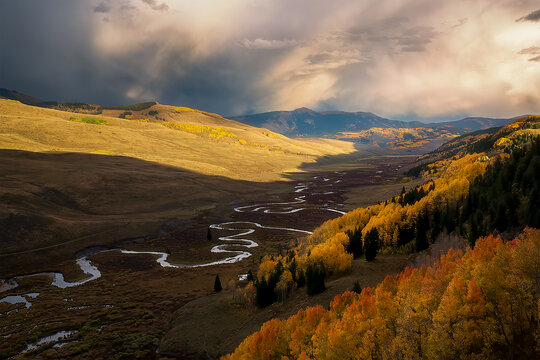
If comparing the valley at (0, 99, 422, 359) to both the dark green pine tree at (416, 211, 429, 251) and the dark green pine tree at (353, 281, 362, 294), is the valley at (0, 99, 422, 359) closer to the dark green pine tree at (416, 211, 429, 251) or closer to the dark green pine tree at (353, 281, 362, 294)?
the dark green pine tree at (353, 281, 362, 294)

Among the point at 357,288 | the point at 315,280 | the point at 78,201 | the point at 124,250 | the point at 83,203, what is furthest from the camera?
the point at 78,201

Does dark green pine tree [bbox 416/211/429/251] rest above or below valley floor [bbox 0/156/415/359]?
above

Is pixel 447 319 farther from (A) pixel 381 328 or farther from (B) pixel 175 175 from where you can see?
(B) pixel 175 175

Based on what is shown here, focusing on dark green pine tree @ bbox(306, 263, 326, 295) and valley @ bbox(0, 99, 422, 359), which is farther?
dark green pine tree @ bbox(306, 263, 326, 295)

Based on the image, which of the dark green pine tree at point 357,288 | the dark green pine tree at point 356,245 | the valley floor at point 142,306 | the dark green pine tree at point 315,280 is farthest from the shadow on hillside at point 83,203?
the dark green pine tree at point 357,288

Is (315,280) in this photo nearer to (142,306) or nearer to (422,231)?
(422,231)

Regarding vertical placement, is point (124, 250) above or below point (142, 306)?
above

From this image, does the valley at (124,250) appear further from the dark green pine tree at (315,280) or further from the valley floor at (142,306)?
the dark green pine tree at (315,280)

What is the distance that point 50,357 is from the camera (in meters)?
44.8

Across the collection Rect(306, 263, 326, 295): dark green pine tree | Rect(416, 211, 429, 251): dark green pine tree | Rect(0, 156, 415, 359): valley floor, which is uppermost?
Rect(416, 211, 429, 251): dark green pine tree

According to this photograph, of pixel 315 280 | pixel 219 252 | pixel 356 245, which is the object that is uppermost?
pixel 356 245

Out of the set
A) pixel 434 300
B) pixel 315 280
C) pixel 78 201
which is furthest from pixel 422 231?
pixel 78 201

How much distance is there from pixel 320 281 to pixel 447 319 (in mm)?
26262

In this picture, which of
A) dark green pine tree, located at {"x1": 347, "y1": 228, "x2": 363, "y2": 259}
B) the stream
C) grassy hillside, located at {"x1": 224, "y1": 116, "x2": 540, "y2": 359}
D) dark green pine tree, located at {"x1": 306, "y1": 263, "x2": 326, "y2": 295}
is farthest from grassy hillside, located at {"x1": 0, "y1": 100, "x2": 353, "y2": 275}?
dark green pine tree, located at {"x1": 347, "y1": 228, "x2": 363, "y2": 259}
